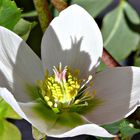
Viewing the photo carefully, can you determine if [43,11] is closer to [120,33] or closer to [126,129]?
[126,129]

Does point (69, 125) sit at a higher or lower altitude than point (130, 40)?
higher

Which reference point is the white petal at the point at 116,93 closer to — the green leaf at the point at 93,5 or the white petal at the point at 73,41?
the white petal at the point at 73,41

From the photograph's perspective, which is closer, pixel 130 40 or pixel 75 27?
pixel 75 27

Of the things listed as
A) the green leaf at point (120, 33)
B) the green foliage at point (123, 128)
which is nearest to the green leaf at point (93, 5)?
the green leaf at point (120, 33)

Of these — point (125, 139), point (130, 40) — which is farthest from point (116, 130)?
point (130, 40)

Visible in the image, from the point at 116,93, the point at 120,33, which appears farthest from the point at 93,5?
the point at 116,93

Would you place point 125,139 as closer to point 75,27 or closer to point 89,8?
point 75,27

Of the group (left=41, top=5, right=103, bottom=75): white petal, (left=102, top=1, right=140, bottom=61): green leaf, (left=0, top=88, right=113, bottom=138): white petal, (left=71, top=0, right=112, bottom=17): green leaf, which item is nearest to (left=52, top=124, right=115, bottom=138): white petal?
(left=0, top=88, right=113, bottom=138): white petal
